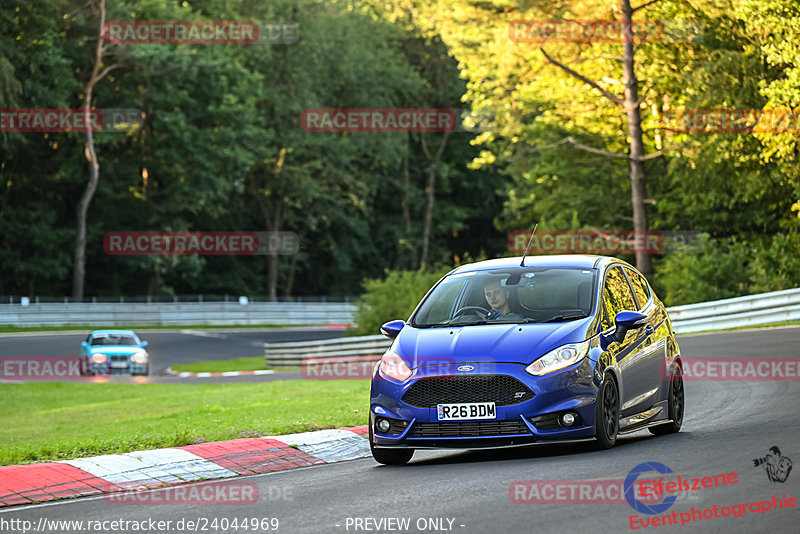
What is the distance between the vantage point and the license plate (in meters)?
9.52

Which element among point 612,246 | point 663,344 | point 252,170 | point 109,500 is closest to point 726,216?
point 612,246

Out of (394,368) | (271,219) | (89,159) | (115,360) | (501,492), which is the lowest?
(115,360)

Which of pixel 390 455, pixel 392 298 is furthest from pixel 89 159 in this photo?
pixel 390 455

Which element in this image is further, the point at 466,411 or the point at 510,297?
the point at 510,297

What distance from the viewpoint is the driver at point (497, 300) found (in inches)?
415

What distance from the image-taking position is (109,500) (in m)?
8.79

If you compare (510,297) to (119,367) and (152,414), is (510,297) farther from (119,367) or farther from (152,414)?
(119,367)

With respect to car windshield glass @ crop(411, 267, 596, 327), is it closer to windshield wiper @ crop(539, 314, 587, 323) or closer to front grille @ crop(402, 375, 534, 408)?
windshield wiper @ crop(539, 314, 587, 323)

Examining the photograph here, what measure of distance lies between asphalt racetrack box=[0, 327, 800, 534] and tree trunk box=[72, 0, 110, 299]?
163ft

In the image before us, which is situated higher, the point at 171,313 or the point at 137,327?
the point at 171,313

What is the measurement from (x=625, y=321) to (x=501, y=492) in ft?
9.62

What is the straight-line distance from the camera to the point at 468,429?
9562 millimetres

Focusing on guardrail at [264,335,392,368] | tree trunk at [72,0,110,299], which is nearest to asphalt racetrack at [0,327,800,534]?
guardrail at [264,335,392,368]

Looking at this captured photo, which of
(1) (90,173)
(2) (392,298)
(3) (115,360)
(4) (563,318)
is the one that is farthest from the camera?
(1) (90,173)
